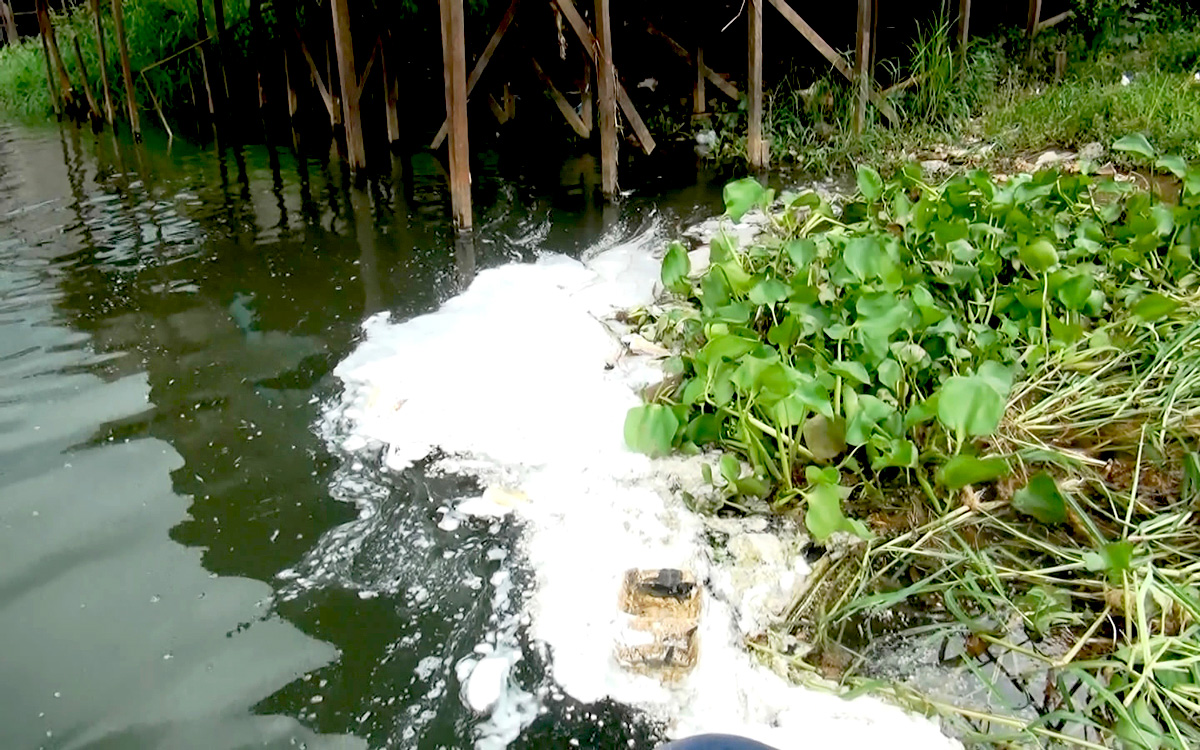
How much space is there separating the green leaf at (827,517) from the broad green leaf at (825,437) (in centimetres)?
33

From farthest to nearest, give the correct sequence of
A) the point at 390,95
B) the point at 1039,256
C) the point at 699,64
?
the point at 390,95, the point at 699,64, the point at 1039,256

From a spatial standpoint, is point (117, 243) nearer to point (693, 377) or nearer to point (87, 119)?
point (693, 377)

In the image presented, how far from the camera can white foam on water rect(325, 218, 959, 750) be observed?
203cm

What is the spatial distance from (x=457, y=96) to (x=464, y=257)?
968 mm

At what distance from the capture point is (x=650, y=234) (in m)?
5.70

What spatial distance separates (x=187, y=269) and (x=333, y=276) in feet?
2.99

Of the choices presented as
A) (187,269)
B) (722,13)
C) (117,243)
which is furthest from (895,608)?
(722,13)

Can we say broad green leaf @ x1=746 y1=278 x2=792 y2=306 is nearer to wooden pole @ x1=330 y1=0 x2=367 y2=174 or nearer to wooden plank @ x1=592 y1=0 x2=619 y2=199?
wooden plank @ x1=592 y1=0 x2=619 y2=199

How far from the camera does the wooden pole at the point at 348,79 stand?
6520 mm

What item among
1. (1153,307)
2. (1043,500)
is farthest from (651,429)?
(1153,307)

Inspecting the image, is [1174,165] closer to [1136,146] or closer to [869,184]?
[1136,146]

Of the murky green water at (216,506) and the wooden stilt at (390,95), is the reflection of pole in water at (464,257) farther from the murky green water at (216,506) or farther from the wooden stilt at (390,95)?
the wooden stilt at (390,95)

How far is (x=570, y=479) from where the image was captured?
2920mm

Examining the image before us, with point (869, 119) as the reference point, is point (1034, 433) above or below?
below
